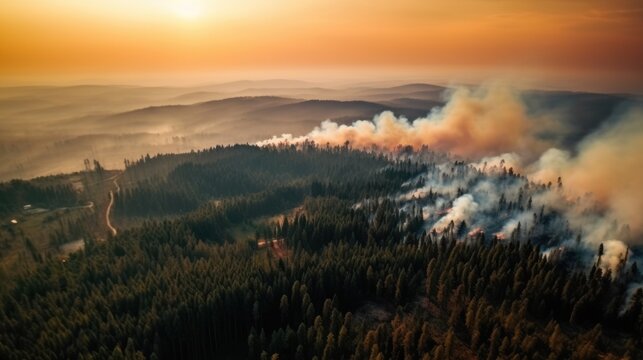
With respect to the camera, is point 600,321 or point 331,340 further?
point 600,321

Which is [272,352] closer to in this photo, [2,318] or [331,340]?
[331,340]

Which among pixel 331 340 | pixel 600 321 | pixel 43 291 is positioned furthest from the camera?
pixel 43 291

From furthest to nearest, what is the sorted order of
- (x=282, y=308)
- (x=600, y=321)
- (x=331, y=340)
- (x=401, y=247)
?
(x=401, y=247) → (x=600, y=321) → (x=282, y=308) → (x=331, y=340)

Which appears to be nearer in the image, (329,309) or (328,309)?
(328,309)

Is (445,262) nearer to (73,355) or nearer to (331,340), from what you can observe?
(331,340)

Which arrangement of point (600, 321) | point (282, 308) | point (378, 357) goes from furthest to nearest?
point (600, 321), point (282, 308), point (378, 357)

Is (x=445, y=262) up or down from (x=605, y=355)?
up

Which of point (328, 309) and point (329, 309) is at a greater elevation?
point (328, 309)

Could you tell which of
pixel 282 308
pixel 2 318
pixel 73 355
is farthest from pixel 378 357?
pixel 2 318

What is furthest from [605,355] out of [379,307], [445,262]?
[379,307]
